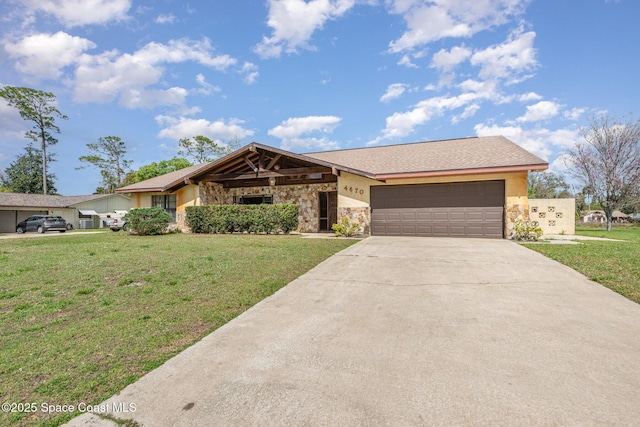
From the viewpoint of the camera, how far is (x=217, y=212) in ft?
48.0

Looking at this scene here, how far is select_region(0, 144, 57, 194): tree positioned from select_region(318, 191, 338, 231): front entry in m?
45.7

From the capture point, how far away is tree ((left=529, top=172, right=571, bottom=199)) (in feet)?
138

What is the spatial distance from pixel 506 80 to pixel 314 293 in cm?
1566

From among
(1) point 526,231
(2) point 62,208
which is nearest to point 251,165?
(1) point 526,231

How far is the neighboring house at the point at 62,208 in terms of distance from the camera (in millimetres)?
27734

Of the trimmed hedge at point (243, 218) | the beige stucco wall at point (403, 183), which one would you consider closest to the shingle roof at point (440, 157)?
the beige stucco wall at point (403, 183)

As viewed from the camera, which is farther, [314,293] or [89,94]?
[89,94]

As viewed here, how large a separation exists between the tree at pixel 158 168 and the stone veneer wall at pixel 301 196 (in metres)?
25.8

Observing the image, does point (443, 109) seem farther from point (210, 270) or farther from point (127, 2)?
point (210, 270)

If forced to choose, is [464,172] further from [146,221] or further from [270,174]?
[146,221]

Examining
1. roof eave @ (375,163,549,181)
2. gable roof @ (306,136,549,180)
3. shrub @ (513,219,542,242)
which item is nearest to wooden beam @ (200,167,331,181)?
gable roof @ (306,136,549,180)

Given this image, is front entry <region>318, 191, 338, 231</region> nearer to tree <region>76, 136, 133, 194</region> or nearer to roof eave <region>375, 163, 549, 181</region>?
roof eave <region>375, 163, 549, 181</region>

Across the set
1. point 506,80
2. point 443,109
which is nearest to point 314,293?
point 506,80

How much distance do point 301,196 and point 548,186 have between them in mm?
45397
